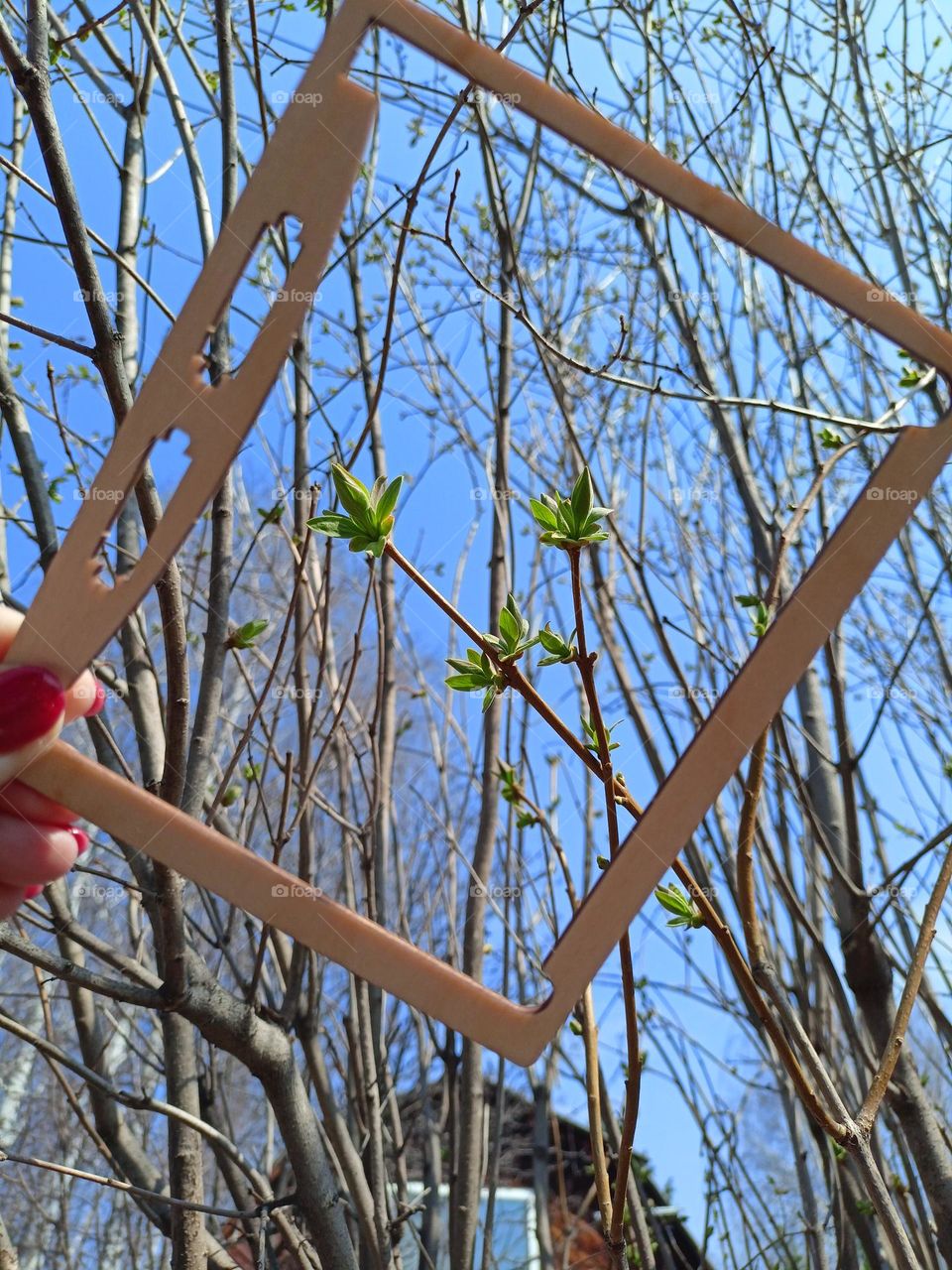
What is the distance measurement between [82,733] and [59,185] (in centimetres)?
222

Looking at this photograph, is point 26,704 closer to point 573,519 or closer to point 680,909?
point 573,519

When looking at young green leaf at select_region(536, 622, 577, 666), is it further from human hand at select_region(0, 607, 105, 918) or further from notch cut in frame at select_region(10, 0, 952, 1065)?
human hand at select_region(0, 607, 105, 918)

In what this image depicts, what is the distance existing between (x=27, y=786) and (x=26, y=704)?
2.3 inches

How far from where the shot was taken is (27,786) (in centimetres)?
58

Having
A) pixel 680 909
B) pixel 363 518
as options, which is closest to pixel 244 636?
pixel 363 518

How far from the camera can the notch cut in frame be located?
55 centimetres

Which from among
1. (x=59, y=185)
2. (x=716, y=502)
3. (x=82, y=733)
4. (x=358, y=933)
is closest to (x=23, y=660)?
(x=358, y=933)

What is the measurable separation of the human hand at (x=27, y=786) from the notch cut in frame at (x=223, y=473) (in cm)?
2

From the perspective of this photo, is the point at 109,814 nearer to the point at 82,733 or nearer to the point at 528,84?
the point at 528,84

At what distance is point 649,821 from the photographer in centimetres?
57

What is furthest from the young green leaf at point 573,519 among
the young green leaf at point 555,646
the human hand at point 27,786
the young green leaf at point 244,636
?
the young green leaf at point 244,636

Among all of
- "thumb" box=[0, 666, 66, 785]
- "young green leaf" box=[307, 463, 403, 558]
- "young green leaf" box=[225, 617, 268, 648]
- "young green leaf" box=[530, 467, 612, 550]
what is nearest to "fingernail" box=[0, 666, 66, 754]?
"thumb" box=[0, 666, 66, 785]

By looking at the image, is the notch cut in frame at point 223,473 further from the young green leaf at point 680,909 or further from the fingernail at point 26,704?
the young green leaf at point 680,909

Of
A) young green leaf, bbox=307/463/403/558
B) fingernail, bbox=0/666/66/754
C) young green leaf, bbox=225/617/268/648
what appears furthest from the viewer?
young green leaf, bbox=225/617/268/648
